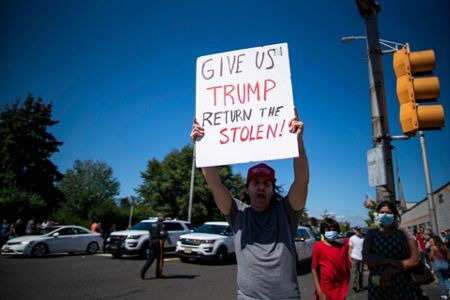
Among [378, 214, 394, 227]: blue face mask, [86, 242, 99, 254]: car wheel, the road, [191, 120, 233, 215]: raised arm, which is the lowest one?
the road

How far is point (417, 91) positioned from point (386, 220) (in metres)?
1.49

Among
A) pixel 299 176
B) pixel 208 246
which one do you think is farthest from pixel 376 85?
pixel 208 246

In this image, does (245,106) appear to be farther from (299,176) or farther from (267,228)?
(267,228)

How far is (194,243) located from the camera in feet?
45.1

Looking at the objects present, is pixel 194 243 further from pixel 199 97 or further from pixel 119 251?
pixel 199 97

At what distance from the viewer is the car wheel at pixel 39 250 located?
15038 mm

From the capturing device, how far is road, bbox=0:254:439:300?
24.7 ft

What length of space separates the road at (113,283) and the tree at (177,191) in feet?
77.7

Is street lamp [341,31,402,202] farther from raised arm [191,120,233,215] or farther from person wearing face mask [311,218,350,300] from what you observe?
raised arm [191,120,233,215]

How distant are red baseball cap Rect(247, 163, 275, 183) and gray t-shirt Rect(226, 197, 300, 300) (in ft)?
0.68

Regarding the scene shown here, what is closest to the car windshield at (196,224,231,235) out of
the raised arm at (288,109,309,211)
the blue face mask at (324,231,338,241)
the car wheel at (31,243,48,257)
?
the car wheel at (31,243,48,257)

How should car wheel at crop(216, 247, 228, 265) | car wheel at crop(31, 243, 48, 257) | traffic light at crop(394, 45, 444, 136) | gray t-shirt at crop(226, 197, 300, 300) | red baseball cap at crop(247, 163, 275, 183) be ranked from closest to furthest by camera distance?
1. gray t-shirt at crop(226, 197, 300, 300)
2. red baseball cap at crop(247, 163, 275, 183)
3. traffic light at crop(394, 45, 444, 136)
4. car wheel at crop(216, 247, 228, 265)
5. car wheel at crop(31, 243, 48, 257)

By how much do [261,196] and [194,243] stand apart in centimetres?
1214

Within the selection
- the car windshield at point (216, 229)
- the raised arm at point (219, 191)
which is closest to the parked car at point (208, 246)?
the car windshield at point (216, 229)
